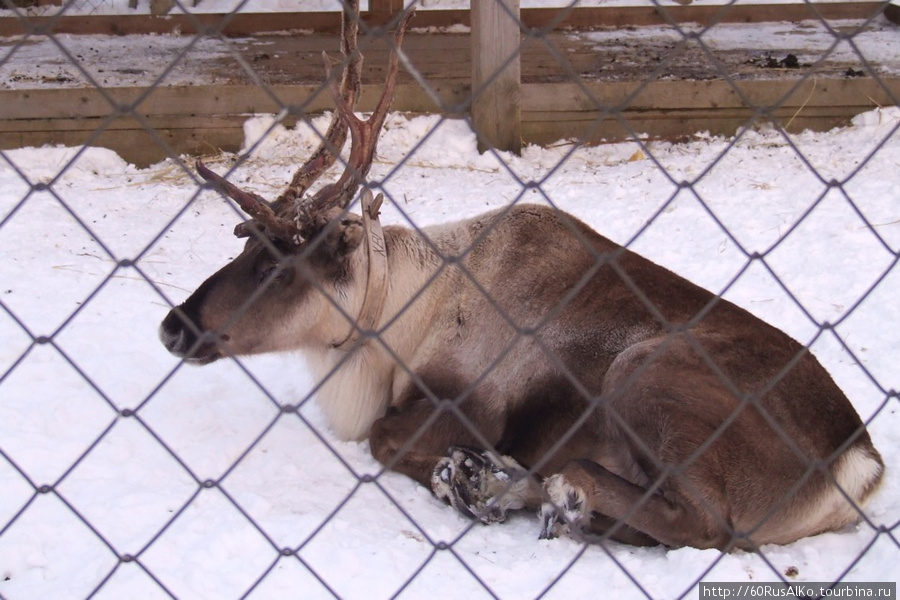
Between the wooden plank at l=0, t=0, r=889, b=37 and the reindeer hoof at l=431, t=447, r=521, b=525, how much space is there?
5.62 m

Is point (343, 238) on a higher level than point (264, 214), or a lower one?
lower

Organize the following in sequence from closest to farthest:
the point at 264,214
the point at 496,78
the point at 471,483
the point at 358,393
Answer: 1. the point at 471,483
2. the point at 264,214
3. the point at 358,393
4. the point at 496,78

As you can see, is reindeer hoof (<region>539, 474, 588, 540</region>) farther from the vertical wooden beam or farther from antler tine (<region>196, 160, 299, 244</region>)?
the vertical wooden beam

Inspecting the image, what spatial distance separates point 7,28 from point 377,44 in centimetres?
285

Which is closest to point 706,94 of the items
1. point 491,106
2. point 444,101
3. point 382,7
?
point 491,106

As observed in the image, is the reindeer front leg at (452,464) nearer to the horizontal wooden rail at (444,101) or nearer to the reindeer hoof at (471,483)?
the reindeer hoof at (471,483)

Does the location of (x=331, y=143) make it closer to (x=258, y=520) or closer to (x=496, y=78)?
(x=258, y=520)

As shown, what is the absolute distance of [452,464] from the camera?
3.36 m

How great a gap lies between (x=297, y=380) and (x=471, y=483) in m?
1.15

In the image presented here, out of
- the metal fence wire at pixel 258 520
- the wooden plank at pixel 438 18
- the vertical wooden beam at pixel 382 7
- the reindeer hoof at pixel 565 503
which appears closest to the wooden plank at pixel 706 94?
the wooden plank at pixel 438 18

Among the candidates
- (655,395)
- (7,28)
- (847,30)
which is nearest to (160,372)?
(655,395)

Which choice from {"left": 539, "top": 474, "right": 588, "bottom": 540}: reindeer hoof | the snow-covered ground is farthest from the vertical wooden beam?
{"left": 539, "top": 474, "right": 588, "bottom": 540}: reindeer hoof

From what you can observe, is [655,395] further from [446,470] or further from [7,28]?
[7,28]

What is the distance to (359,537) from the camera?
2.95 metres
